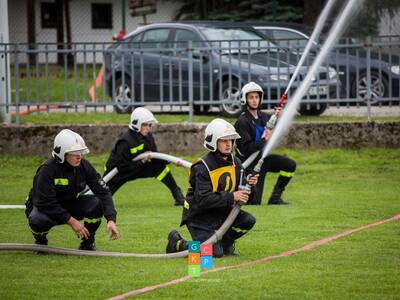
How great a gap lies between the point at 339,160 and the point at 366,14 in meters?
6.40

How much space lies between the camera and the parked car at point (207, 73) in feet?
61.6

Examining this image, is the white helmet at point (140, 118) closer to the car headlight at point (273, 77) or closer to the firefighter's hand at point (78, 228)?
the firefighter's hand at point (78, 228)

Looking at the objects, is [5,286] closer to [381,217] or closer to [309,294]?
[309,294]

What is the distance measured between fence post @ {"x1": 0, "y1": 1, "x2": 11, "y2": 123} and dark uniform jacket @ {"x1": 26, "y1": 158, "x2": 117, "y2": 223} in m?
8.54

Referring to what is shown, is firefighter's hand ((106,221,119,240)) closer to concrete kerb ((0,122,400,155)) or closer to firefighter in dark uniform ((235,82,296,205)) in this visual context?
firefighter in dark uniform ((235,82,296,205))

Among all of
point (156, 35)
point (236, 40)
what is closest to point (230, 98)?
point (236, 40)

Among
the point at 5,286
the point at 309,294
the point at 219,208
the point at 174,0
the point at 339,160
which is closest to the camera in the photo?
the point at 309,294

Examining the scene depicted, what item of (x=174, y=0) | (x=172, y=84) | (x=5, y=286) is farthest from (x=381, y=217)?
(x=174, y=0)

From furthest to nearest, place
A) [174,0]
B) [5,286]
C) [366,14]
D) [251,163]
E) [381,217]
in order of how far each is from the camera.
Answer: [174,0], [366,14], [251,163], [381,217], [5,286]

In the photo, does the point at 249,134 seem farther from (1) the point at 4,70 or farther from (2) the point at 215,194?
(1) the point at 4,70

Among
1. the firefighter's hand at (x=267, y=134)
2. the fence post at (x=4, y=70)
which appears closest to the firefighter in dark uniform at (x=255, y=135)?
the firefighter's hand at (x=267, y=134)

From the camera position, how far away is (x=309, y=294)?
8.26m

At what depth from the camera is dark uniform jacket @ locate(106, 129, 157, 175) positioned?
1445 cm

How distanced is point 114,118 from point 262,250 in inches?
379
